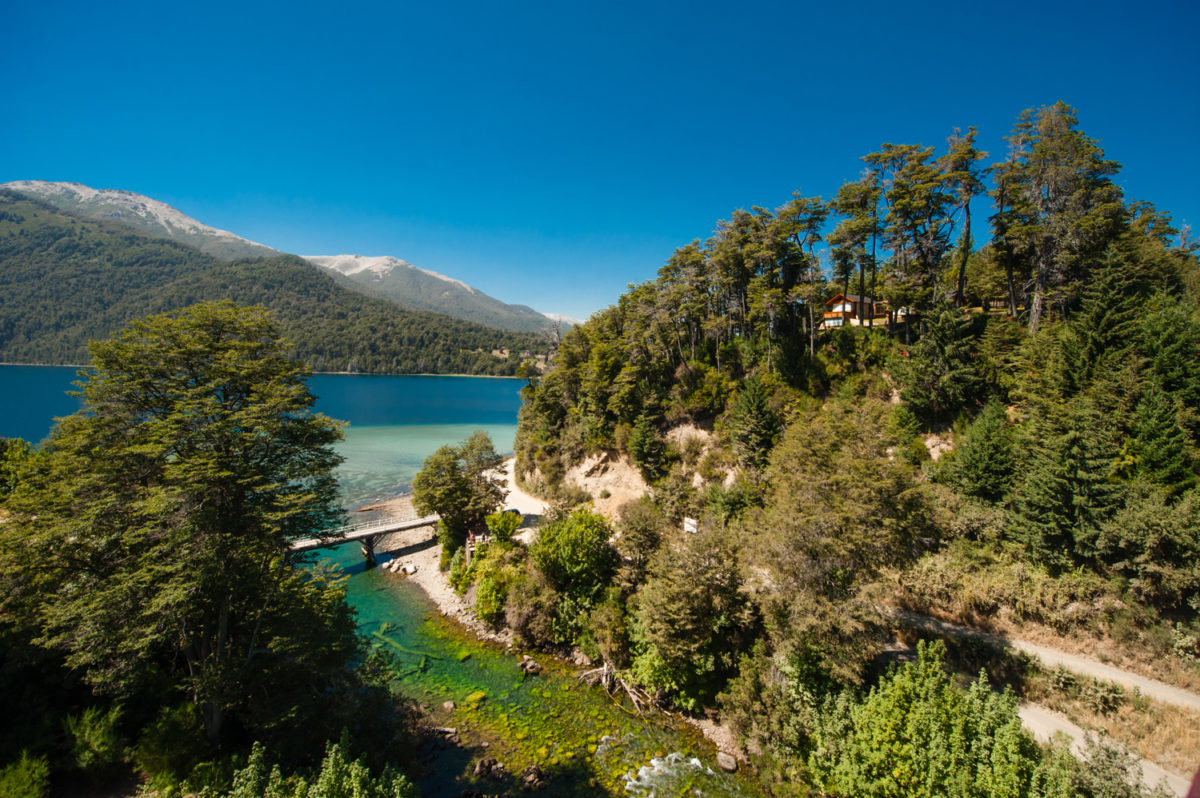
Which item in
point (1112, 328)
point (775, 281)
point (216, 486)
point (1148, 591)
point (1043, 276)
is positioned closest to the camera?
point (216, 486)

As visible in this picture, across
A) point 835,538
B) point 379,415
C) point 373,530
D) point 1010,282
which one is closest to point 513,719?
point 835,538

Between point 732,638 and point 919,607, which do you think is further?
point 919,607

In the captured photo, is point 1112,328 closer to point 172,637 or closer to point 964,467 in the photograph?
point 964,467

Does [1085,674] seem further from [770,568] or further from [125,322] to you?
A: [125,322]

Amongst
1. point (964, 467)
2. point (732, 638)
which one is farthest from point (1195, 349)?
point (732, 638)

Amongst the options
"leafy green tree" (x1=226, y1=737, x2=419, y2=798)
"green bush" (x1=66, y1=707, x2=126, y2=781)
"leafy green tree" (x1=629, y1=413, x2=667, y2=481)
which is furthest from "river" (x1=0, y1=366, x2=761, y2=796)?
"leafy green tree" (x1=629, y1=413, x2=667, y2=481)

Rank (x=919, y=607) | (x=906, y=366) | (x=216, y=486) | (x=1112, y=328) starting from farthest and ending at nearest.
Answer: (x=906, y=366) < (x=1112, y=328) < (x=919, y=607) < (x=216, y=486)

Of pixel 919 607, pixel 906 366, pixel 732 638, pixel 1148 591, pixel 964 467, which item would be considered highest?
pixel 906 366

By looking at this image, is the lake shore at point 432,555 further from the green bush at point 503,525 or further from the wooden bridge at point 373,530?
the green bush at point 503,525
